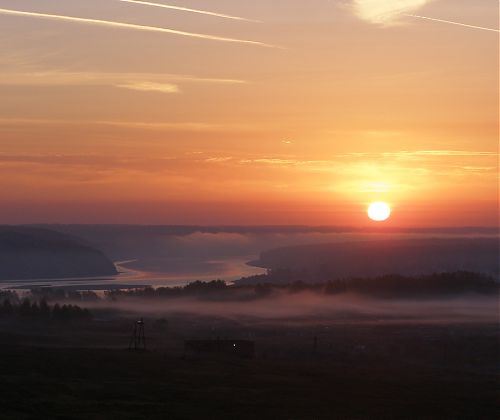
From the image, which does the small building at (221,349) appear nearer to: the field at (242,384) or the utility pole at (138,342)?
the field at (242,384)

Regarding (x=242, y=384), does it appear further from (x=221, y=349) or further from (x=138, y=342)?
(x=138, y=342)

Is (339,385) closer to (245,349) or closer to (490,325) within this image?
(245,349)

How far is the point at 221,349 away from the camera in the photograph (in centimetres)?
9275

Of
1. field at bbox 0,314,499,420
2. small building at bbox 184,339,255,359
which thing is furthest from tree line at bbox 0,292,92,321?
small building at bbox 184,339,255,359

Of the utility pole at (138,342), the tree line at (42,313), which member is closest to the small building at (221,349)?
the utility pole at (138,342)

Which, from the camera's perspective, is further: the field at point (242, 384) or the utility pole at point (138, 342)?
the utility pole at point (138, 342)

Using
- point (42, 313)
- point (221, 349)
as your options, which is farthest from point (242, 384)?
point (42, 313)

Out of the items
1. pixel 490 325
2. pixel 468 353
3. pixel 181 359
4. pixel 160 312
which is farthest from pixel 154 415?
pixel 160 312

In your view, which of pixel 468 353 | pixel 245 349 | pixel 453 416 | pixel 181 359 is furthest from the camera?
pixel 468 353

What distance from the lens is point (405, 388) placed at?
7056 cm

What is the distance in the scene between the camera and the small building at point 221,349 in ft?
295

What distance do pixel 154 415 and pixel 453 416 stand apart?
16.4m

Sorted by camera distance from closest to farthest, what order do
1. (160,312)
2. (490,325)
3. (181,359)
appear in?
(181,359)
(490,325)
(160,312)

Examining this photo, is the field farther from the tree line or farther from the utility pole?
the tree line
